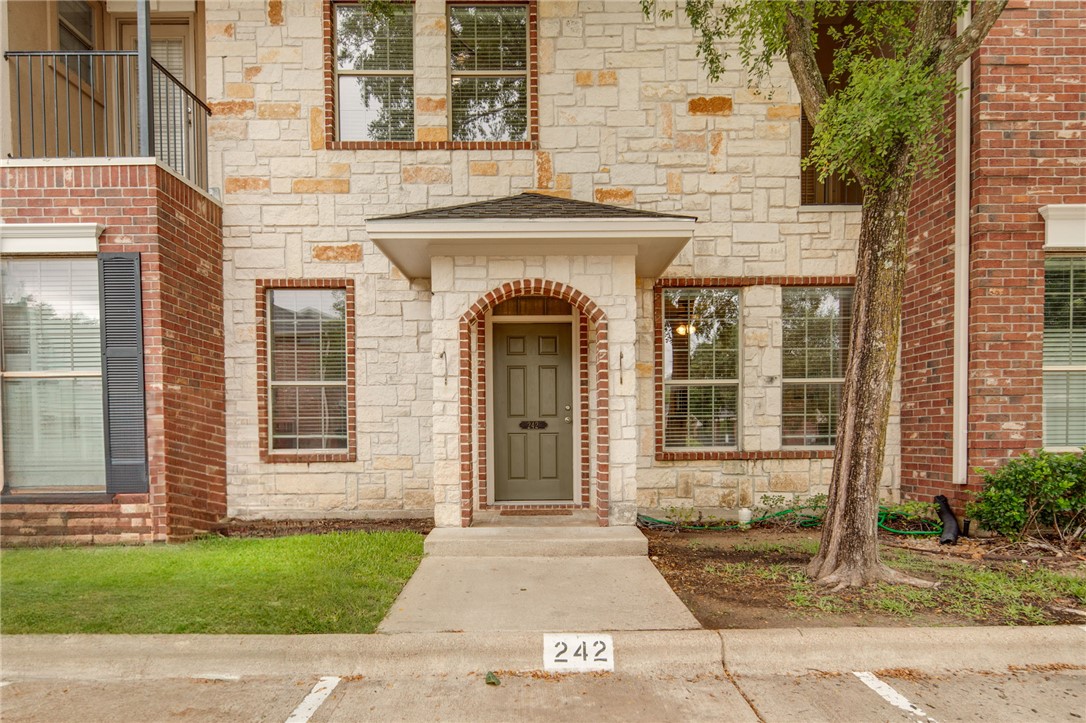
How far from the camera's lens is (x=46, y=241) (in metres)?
5.93

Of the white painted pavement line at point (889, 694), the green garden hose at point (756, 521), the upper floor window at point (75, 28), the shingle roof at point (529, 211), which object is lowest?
the green garden hose at point (756, 521)

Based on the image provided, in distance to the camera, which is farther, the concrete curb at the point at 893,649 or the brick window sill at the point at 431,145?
the brick window sill at the point at 431,145

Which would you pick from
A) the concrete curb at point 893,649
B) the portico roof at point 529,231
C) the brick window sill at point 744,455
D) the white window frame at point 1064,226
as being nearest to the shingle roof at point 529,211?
the portico roof at point 529,231

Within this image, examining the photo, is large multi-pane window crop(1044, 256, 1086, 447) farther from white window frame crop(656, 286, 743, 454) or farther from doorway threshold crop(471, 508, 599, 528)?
doorway threshold crop(471, 508, 599, 528)

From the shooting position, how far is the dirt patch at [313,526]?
674 centimetres

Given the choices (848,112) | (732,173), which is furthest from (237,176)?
(848,112)

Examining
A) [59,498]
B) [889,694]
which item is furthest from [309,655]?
[59,498]

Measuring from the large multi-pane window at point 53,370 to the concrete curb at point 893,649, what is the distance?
6453 mm

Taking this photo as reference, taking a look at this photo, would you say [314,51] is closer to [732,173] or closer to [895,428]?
[732,173]

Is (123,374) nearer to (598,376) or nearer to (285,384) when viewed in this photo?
(285,384)

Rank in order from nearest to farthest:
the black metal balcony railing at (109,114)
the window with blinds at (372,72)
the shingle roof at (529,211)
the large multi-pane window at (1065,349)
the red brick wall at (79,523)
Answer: the shingle roof at (529,211) < the red brick wall at (79,523) < the large multi-pane window at (1065,349) < the black metal balcony railing at (109,114) < the window with blinds at (372,72)

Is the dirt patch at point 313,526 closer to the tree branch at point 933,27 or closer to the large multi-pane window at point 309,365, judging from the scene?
the large multi-pane window at point 309,365

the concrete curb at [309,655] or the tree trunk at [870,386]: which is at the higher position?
the tree trunk at [870,386]

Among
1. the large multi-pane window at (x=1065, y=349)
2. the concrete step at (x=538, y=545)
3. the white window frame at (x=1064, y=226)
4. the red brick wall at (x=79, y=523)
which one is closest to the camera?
the concrete step at (x=538, y=545)
